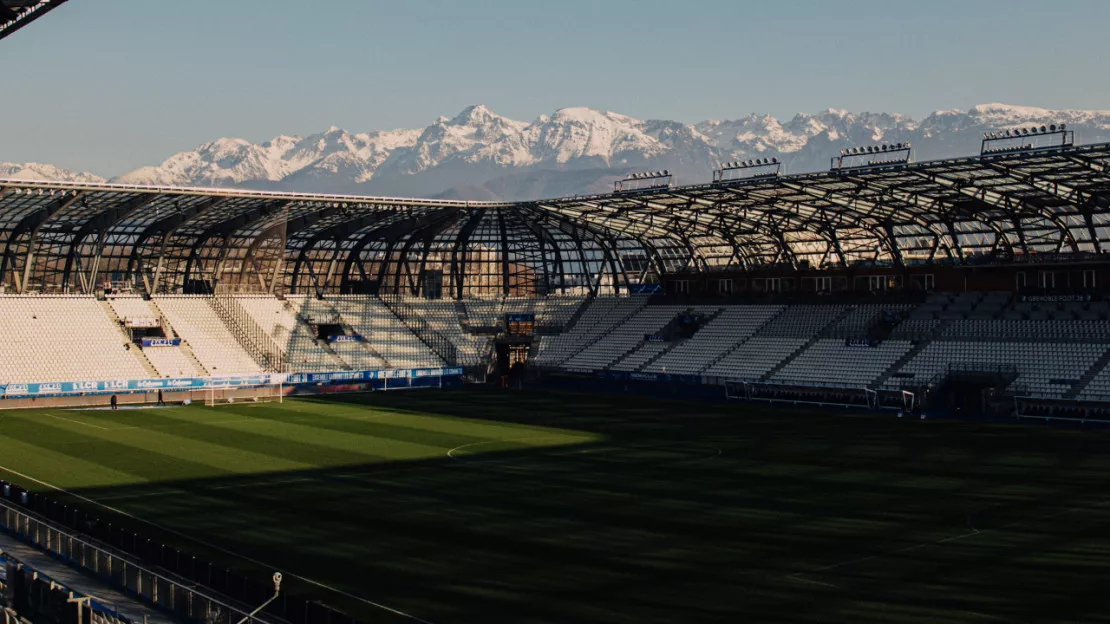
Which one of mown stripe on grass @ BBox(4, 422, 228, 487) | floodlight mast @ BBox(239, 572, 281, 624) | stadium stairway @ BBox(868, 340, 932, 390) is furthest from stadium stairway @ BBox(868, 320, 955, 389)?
floodlight mast @ BBox(239, 572, 281, 624)

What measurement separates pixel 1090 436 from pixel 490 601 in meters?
37.5

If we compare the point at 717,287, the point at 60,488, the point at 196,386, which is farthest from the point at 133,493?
the point at 717,287

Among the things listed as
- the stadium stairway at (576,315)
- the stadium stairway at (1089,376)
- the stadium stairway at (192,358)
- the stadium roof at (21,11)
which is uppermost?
the stadium roof at (21,11)

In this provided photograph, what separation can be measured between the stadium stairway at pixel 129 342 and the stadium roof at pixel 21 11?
59.5 metres

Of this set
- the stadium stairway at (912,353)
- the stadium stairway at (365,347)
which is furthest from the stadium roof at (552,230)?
the stadium stairway at (912,353)

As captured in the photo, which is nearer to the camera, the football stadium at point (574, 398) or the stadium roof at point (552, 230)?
the football stadium at point (574, 398)

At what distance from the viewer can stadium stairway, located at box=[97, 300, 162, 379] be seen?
75438 mm

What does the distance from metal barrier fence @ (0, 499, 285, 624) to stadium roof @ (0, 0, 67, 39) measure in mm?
10929

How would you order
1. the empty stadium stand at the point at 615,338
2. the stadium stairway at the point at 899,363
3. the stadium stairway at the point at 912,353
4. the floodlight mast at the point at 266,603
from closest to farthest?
the floodlight mast at the point at 266,603, the empty stadium stand at the point at 615,338, the stadium stairway at the point at 899,363, the stadium stairway at the point at 912,353

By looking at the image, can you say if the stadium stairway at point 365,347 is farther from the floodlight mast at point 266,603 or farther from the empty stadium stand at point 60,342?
the floodlight mast at point 266,603

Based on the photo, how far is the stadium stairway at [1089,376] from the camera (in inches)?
2279

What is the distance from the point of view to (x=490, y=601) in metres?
24.6

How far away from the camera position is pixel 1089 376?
58.8 meters

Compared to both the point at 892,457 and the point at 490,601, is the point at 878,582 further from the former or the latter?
the point at 892,457
